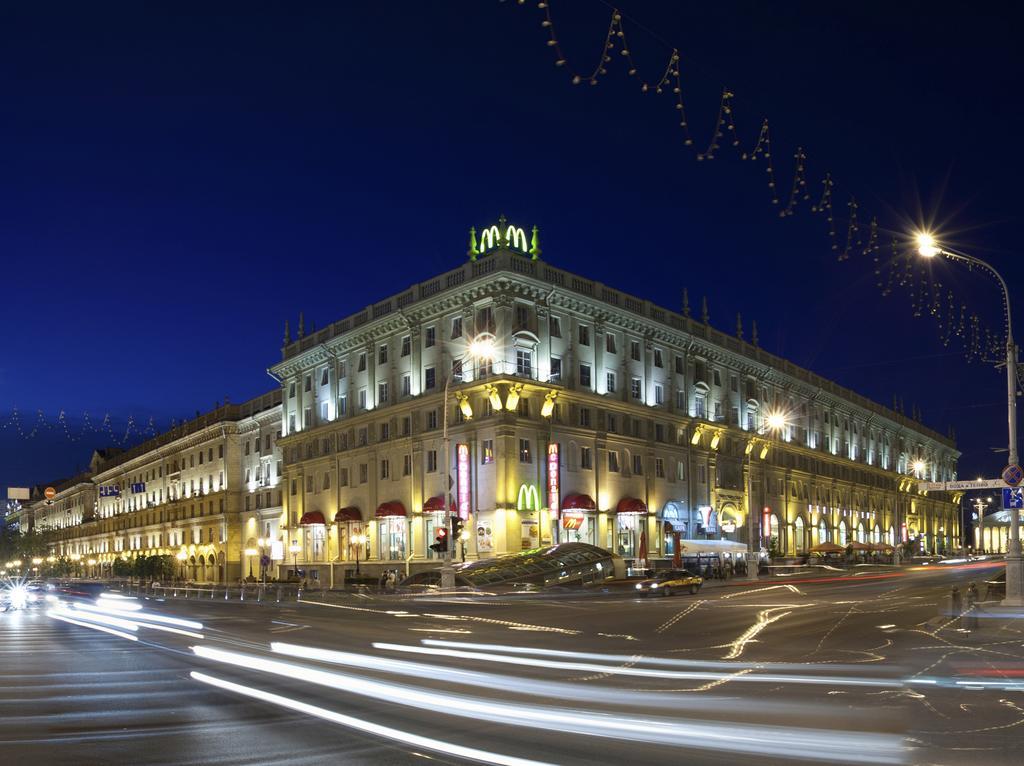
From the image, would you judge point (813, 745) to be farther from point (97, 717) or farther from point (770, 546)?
point (770, 546)

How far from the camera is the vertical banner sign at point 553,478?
2350 inches

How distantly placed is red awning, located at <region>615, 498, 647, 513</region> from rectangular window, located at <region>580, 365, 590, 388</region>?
8.55 metres

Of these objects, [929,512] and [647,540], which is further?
[929,512]

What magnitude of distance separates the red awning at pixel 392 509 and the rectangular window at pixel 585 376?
595 inches

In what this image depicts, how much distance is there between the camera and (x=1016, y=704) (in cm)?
1233

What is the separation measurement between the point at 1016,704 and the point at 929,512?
447ft

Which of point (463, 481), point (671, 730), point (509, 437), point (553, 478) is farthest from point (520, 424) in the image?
point (671, 730)

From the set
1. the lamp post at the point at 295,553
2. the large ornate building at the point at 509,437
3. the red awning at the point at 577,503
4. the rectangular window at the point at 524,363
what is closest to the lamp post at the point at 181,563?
the large ornate building at the point at 509,437

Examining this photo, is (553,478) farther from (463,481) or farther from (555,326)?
(555,326)

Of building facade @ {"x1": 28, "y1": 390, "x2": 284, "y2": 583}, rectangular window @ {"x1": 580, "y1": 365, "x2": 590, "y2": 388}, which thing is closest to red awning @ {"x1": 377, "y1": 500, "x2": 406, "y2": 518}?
rectangular window @ {"x1": 580, "y1": 365, "x2": 590, "y2": 388}

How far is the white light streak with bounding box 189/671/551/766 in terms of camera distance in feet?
30.3

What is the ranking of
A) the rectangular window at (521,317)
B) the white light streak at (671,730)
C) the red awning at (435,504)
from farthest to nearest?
the red awning at (435,504), the rectangular window at (521,317), the white light streak at (671,730)

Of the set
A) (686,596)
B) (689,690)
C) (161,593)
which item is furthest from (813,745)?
(161,593)

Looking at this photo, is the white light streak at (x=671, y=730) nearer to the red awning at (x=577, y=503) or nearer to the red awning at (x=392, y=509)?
the red awning at (x=577, y=503)
